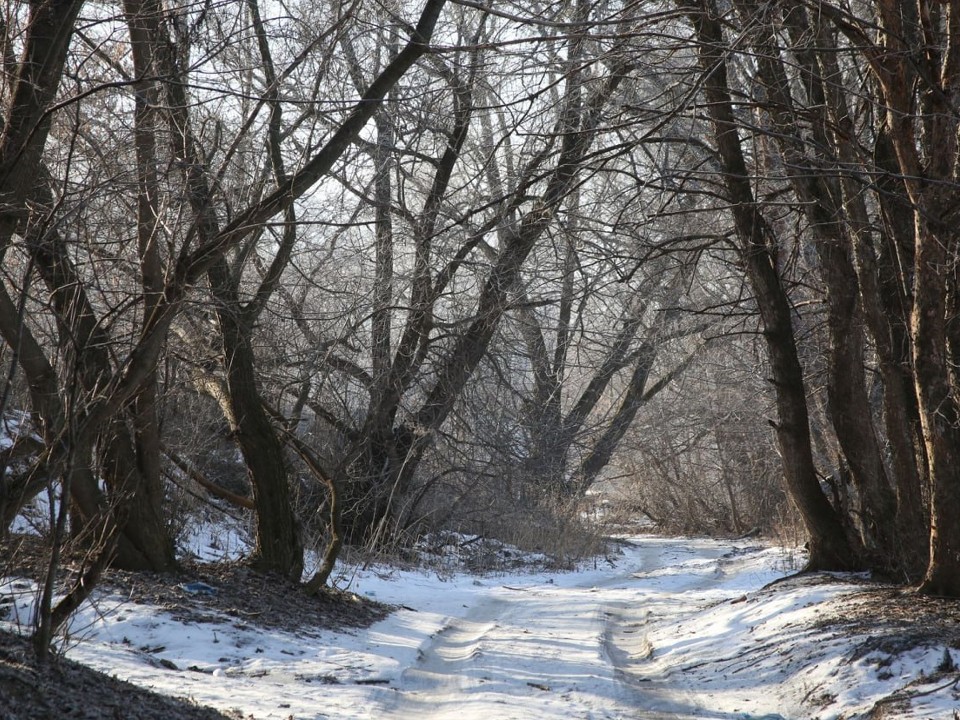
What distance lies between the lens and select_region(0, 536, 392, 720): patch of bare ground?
407 cm

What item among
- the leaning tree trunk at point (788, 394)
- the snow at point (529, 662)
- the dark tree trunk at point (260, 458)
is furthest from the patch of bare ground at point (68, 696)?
the leaning tree trunk at point (788, 394)

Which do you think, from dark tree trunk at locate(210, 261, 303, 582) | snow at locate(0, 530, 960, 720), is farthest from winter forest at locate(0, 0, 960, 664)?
snow at locate(0, 530, 960, 720)

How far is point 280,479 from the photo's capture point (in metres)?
9.30

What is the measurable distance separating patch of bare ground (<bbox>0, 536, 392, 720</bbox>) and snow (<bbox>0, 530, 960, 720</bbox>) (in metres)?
0.21

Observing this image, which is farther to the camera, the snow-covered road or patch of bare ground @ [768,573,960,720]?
the snow-covered road

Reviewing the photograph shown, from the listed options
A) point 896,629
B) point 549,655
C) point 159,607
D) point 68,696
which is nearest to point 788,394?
point 896,629

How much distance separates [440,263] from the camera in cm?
1251

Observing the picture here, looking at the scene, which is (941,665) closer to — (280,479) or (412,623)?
(412,623)

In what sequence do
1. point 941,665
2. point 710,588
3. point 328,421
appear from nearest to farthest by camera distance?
point 941,665
point 710,588
point 328,421

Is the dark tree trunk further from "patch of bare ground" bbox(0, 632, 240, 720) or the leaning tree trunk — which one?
the leaning tree trunk

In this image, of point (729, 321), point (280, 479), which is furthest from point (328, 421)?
point (729, 321)

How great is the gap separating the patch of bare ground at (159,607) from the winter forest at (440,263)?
0.81ft

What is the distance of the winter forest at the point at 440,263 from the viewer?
18.7ft

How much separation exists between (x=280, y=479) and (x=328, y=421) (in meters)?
3.41
